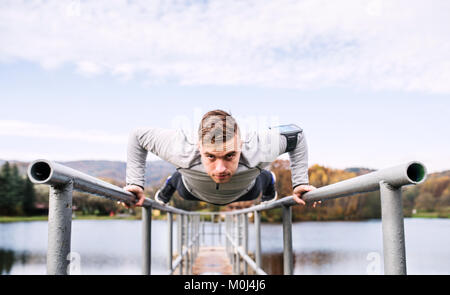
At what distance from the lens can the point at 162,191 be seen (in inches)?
96.4

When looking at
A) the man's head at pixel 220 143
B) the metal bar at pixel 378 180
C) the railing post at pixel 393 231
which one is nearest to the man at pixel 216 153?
the man's head at pixel 220 143

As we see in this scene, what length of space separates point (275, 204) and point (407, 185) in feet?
3.73

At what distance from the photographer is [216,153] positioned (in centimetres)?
160

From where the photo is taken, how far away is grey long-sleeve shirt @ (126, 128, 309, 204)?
6.06 feet

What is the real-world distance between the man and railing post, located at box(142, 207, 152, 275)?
119 mm

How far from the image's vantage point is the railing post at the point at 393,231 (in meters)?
0.70

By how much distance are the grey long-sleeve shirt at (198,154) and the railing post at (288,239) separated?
18 centimetres

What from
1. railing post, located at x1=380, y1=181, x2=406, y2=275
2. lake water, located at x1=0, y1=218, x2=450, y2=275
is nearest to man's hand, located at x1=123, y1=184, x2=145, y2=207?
railing post, located at x1=380, y1=181, x2=406, y2=275

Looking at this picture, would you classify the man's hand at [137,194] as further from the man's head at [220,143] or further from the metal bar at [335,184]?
the metal bar at [335,184]

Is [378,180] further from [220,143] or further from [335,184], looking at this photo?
[220,143]

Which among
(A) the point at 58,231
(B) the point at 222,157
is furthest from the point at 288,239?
(A) the point at 58,231

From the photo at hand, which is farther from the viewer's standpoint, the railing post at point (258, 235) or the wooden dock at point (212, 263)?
the wooden dock at point (212, 263)

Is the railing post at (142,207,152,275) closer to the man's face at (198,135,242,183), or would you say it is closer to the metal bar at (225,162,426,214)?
the man's face at (198,135,242,183)
